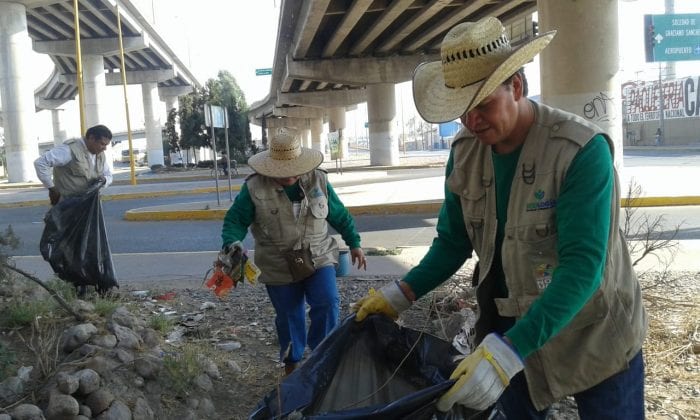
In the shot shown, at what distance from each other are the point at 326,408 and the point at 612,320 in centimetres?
101

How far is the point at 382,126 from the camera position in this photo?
36.5m

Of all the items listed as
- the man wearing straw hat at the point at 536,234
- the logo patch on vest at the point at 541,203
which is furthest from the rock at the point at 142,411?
the logo patch on vest at the point at 541,203

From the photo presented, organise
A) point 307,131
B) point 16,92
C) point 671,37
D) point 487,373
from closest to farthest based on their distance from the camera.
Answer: point 487,373
point 671,37
point 16,92
point 307,131

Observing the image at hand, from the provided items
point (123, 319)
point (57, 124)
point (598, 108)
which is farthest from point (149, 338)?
point (57, 124)

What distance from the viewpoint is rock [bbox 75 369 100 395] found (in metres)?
3.33

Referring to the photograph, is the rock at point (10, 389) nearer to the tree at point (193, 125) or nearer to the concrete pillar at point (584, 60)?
the concrete pillar at point (584, 60)

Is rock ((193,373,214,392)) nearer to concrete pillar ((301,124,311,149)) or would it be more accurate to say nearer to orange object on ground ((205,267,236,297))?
orange object on ground ((205,267,236,297))

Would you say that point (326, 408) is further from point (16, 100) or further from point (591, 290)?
point (16, 100)

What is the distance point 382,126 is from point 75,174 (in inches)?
1202

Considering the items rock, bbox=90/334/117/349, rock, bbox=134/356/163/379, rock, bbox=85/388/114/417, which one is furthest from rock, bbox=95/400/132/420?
rock, bbox=90/334/117/349

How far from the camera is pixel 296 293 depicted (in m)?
4.30

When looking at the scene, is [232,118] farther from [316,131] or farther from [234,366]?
[234,366]

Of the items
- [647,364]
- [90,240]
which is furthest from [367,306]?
[90,240]

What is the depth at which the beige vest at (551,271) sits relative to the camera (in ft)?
6.39
